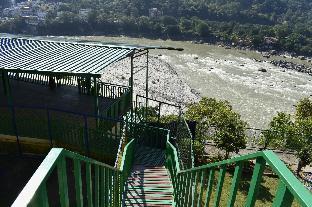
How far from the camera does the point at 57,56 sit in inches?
464

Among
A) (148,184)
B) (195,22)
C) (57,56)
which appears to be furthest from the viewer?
(195,22)

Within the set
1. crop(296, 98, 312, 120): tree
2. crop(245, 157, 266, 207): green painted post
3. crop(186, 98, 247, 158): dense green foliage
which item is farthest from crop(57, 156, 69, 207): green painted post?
crop(296, 98, 312, 120): tree

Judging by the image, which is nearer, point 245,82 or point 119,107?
point 119,107

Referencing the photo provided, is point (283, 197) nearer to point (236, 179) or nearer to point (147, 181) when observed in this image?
point (236, 179)

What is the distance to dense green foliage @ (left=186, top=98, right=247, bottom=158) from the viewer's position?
61.0 ft

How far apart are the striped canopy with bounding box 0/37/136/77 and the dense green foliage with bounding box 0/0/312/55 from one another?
97.4 metres

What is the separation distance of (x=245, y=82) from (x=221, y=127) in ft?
135

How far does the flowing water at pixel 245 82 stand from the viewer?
159 feet

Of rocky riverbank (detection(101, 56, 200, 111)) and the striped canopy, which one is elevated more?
the striped canopy

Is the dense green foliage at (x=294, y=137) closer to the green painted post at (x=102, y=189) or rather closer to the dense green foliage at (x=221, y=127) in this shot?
the dense green foliage at (x=221, y=127)

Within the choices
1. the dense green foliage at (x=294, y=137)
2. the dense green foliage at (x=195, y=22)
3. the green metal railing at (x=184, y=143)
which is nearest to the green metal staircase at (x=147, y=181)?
the green metal railing at (x=184, y=143)

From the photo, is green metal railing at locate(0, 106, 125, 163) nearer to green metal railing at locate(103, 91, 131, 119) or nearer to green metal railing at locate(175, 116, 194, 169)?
green metal railing at locate(103, 91, 131, 119)

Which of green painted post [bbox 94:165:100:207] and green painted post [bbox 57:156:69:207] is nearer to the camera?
green painted post [bbox 57:156:69:207]

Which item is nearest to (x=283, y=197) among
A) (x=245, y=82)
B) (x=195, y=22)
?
(x=245, y=82)
